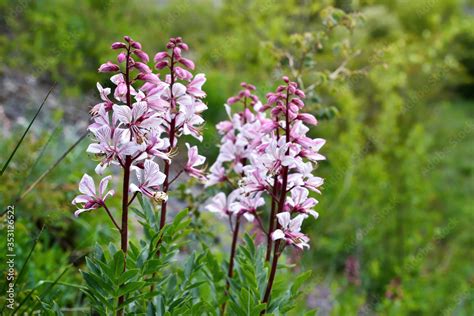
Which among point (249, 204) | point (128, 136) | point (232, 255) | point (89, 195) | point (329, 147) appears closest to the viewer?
point (128, 136)

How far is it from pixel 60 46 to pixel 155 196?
4.67 metres

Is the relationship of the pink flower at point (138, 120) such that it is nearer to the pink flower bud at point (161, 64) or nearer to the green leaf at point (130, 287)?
the pink flower bud at point (161, 64)

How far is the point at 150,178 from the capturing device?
1514mm

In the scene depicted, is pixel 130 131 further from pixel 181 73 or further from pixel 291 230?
pixel 291 230

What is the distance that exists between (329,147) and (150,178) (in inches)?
162

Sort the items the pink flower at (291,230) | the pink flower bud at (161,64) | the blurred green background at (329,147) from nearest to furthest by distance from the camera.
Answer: the pink flower at (291,230) < the pink flower bud at (161,64) < the blurred green background at (329,147)

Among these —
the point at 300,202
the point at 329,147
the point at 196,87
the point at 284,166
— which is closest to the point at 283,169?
the point at 284,166

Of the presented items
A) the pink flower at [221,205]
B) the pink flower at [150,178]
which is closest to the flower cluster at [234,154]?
the pink flower at [221,205]

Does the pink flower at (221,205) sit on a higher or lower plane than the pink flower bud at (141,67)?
lower

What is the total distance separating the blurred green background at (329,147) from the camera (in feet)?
9.55

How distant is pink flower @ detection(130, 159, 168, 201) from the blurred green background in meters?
0.54

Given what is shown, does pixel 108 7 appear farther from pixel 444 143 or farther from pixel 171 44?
pixel 171 44

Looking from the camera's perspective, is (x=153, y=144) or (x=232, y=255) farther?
(x=232, y=255)

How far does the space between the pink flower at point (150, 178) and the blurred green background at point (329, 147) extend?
544 mm
